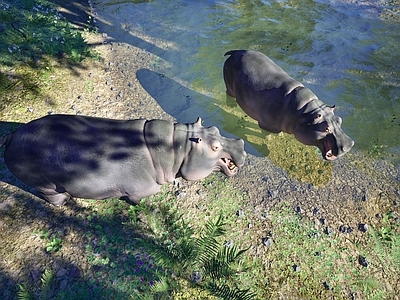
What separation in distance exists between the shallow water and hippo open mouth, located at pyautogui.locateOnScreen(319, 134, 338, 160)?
1.39 m

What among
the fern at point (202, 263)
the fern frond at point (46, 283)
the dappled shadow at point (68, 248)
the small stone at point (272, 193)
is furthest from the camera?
the small stone at point (272, 193)

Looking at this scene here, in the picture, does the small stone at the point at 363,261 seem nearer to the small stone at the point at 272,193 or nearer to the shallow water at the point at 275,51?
the small stone at the point at 272,193

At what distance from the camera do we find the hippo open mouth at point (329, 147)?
528cm

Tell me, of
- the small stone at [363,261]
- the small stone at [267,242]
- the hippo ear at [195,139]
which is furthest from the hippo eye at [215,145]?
the small stone at [363,261]

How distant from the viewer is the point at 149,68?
28.1 ft

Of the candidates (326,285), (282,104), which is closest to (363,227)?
(326,285)

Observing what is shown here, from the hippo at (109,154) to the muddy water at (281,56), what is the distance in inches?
91.3

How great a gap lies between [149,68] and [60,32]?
264 centimetres

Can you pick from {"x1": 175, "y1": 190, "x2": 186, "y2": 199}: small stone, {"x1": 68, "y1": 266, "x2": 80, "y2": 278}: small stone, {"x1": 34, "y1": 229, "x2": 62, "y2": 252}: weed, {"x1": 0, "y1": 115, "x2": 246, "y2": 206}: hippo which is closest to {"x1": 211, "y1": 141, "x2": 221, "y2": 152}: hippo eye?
{"x1": 0, "y1": 115, "x2": 246, "y2": 206}: hippo

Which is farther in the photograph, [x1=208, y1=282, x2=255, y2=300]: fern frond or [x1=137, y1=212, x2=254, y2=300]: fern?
[x1=137, y1=212, x2=254, y2=300]: fern

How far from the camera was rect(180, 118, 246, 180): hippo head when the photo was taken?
180 inches

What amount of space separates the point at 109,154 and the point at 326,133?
3593 mm

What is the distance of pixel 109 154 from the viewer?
14.3 feet

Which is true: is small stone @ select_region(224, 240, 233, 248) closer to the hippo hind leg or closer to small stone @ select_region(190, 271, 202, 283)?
small stone @ select_region(190, 271, 202, 283)
